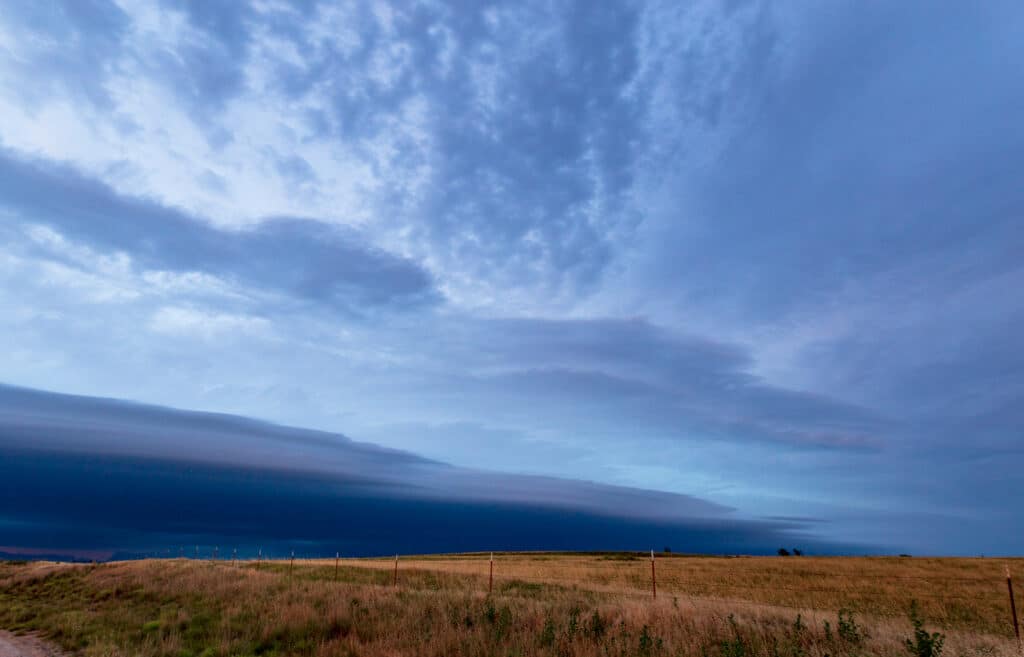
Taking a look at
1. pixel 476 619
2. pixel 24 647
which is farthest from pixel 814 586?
pixel 24 647

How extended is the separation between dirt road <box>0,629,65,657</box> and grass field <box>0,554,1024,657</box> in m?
0.48

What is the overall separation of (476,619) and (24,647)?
40.3 feet

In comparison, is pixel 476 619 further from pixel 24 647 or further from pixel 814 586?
pixel 814 586

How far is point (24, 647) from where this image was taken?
51.5ft

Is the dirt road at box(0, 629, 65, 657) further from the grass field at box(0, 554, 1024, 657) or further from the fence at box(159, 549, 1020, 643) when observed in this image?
the fence at box(159, 549, 1020, 643)

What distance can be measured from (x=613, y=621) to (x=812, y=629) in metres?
4.43

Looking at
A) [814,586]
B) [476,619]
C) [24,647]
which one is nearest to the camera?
[476,619]

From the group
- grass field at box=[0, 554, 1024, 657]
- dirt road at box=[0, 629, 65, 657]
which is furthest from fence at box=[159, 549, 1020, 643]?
dirt road at box=[0, 629, 65, 657]

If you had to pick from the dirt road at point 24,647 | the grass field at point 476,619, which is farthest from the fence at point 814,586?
the dirt road at point 24,647

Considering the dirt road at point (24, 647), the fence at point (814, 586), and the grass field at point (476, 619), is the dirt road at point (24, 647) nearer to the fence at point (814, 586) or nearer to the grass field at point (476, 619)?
the grass field at point (476, 619)

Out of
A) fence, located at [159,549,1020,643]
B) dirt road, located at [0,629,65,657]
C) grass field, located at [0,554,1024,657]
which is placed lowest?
dirt road, located at [0,629,65,657]

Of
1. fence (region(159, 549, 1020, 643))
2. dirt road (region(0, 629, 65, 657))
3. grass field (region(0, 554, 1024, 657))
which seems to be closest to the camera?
grass field (region(0, 554, 1024, 657))

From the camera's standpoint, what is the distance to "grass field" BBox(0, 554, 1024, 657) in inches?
466

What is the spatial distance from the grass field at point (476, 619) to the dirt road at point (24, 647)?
19.0 inches
